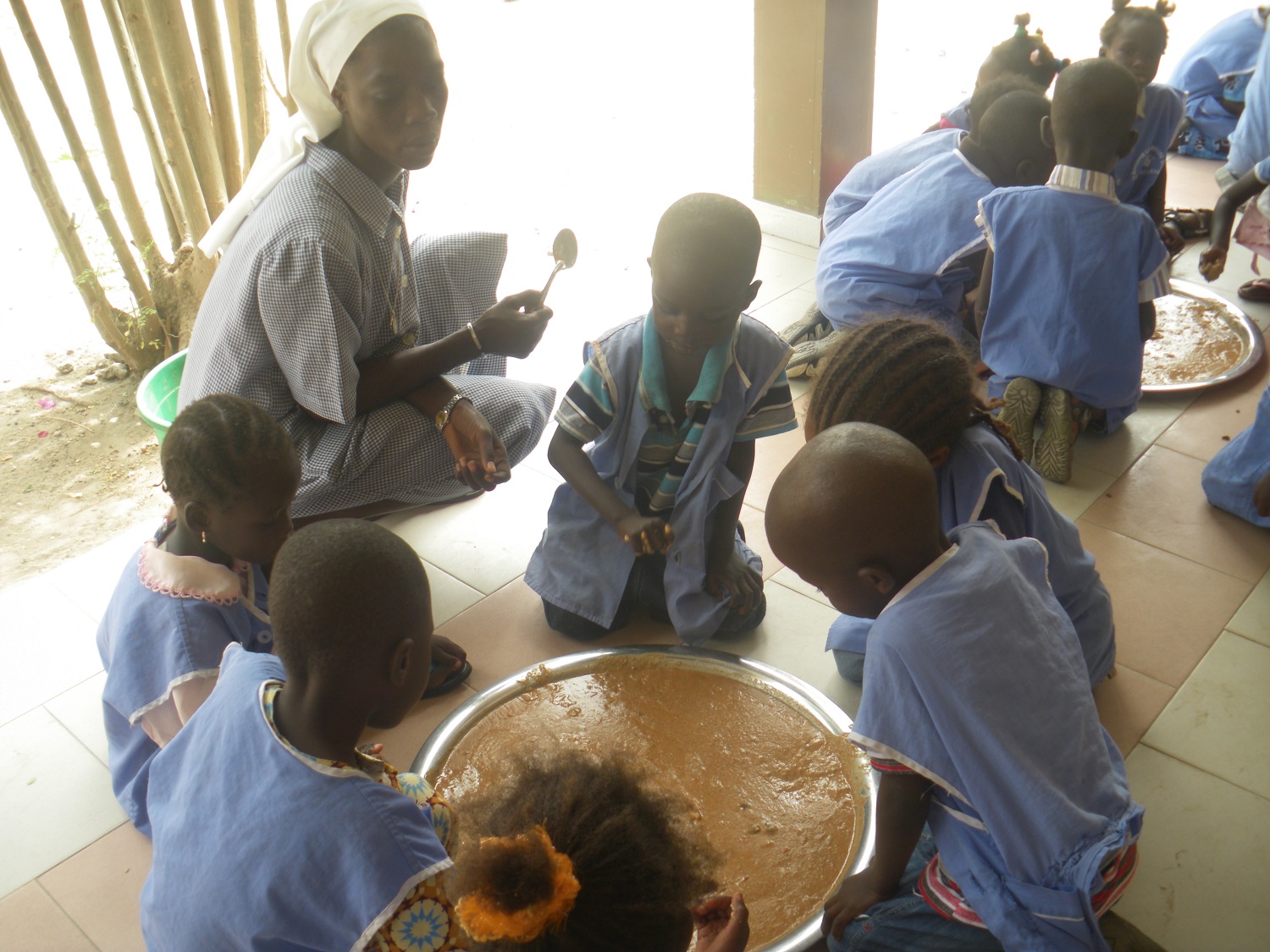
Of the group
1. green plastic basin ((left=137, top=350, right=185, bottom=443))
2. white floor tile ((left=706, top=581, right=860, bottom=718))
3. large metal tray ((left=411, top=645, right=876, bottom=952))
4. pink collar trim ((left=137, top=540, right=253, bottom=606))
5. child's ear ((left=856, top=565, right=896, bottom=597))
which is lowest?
white floor tile ((left=706, top=581, right=860, bottom=718))

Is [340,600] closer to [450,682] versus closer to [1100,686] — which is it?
[450,682]

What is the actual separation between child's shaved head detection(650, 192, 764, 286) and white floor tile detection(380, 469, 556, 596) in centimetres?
96

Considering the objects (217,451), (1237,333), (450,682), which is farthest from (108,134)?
(1237,333)

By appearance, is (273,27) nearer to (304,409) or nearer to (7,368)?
(7,368)

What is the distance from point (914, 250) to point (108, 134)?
236 centimetres

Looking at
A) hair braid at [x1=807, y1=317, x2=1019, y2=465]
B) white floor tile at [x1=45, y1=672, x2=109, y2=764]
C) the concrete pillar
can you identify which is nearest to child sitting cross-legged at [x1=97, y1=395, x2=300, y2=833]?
white floor tile at [x1=45, y1=672, x2=109, y2=764]

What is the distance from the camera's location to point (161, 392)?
2.54 meters

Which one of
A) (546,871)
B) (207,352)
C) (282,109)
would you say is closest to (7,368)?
(282,109)

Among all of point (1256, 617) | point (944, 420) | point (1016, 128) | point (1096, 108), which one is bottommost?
point (1256, 617)

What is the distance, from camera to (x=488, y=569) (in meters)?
2.45

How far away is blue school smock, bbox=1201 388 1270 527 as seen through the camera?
Result: 7.95 ft

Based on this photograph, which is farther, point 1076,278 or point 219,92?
point 219,92

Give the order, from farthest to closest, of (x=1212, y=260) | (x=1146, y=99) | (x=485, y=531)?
(x=1146, y=99) < (x=1212, y=260) < (x=485, y=531)

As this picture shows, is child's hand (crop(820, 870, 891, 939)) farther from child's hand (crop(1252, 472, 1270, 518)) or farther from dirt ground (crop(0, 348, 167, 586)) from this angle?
dirt ground (crop(0, 348, 167, 586))
